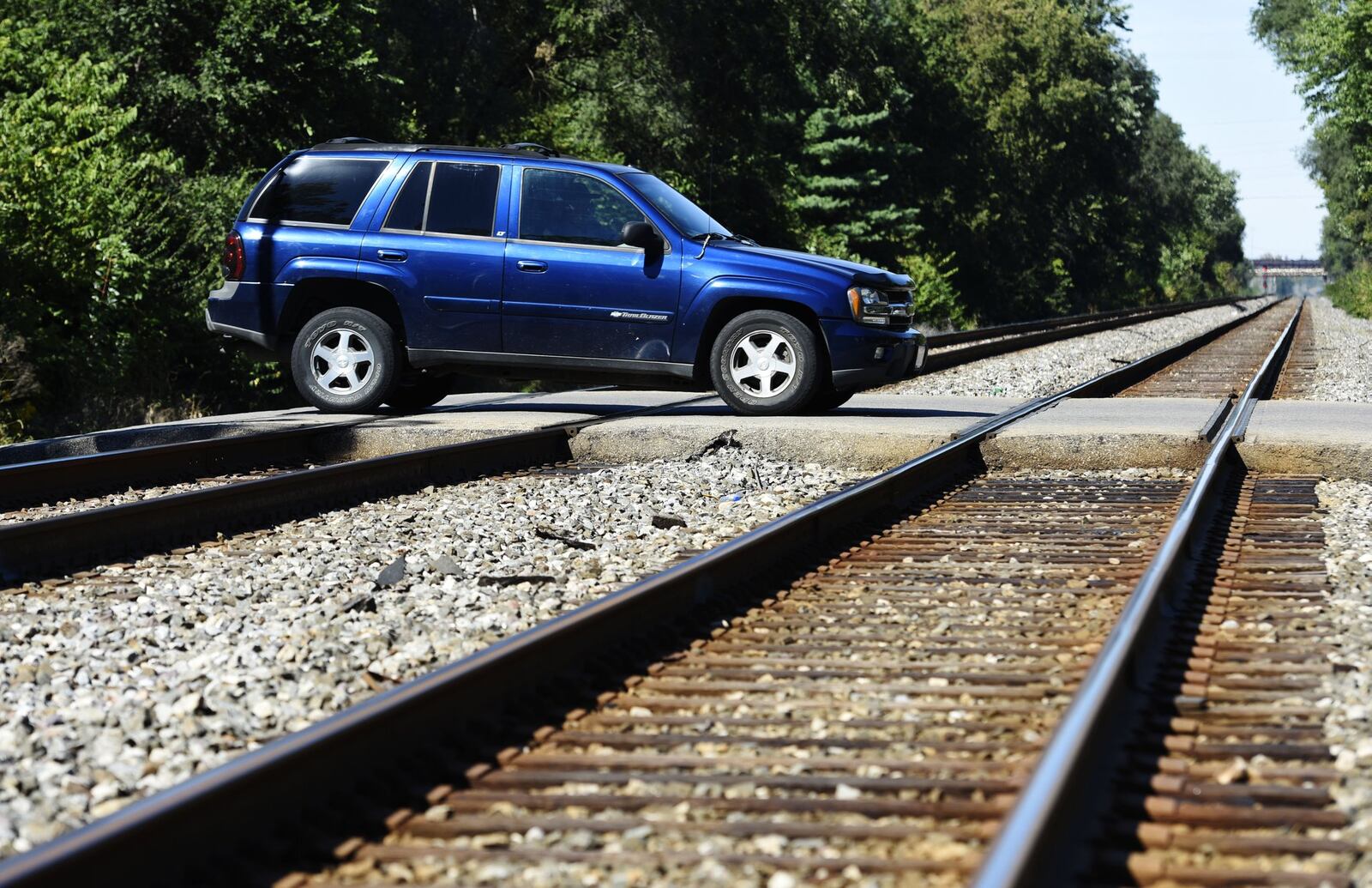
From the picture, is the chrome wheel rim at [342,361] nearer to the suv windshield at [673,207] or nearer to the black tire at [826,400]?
the suv windshield at [673,207]

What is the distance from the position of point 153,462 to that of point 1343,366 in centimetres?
1944

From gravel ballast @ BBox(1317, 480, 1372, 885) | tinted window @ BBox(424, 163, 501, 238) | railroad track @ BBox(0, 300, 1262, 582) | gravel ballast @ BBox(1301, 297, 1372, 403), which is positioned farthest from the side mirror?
gravel ballast @ BBox(1301, 297, 1372, 403)

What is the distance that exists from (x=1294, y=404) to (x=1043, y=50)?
61.9 m

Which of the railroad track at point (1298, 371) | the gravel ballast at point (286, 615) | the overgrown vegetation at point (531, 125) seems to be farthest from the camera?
the overgrown vegetation at point (531, 125)

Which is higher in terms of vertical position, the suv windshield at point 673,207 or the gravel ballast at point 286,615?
the suv windshield at point 673,207

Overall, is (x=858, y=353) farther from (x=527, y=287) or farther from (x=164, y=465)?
(x=164, y=465)

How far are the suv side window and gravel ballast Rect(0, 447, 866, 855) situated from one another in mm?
3243

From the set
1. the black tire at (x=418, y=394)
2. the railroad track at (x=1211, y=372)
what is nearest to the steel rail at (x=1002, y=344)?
the railroad track at (x=1211, y=372)

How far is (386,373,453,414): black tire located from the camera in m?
13.0

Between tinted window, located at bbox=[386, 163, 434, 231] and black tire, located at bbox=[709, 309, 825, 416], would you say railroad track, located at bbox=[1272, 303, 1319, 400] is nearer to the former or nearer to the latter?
black tire, located at bbox=[709, 309, 825, 416]

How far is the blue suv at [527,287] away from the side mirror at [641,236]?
17 millimetres

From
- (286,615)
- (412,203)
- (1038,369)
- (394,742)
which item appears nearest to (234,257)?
(412,203)

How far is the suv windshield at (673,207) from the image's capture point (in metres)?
11.8

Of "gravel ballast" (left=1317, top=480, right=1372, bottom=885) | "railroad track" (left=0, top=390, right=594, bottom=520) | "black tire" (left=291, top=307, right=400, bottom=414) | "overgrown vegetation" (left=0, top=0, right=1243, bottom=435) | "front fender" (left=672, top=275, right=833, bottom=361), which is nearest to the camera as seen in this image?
"gravel ballast" (left=1317, top=480, right=1372, bottom=885)
